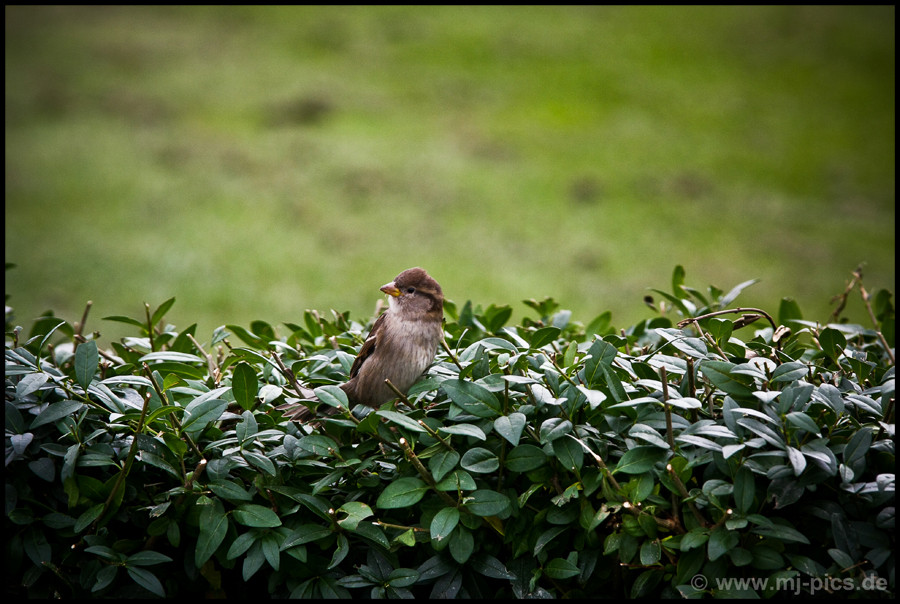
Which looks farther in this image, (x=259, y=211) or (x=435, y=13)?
(x=435, y=13)

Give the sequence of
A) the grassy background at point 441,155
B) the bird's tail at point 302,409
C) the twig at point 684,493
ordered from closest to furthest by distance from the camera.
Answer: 1. the twig at point 684,493
2. the bird's tail at point 302,409
3. the grassy background at point 441,155

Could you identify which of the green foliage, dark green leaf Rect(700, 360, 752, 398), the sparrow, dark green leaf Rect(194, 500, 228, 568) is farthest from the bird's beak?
dark green leaf Rect(700, 360, 752, 398)

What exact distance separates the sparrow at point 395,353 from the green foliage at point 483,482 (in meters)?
0.23

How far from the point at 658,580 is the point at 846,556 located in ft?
1.27

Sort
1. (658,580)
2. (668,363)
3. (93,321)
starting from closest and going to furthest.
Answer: (658,580)
(668,363)
(93,321)

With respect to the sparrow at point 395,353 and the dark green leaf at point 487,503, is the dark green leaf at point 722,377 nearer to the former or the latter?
the dark green leaf at point 487,503

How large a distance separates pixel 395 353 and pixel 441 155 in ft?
26.7

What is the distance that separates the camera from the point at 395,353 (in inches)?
84.5

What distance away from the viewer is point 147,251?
7.93 meters

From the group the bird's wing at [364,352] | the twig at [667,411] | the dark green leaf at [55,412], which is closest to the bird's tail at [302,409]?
the bird's wing at [364,352]

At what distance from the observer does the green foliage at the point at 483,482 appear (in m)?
1.61

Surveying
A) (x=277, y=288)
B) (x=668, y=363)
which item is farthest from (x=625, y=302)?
(x=668, y=363)

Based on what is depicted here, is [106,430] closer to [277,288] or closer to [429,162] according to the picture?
[277,288]

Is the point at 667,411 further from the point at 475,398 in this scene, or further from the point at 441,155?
the point at 441,155
